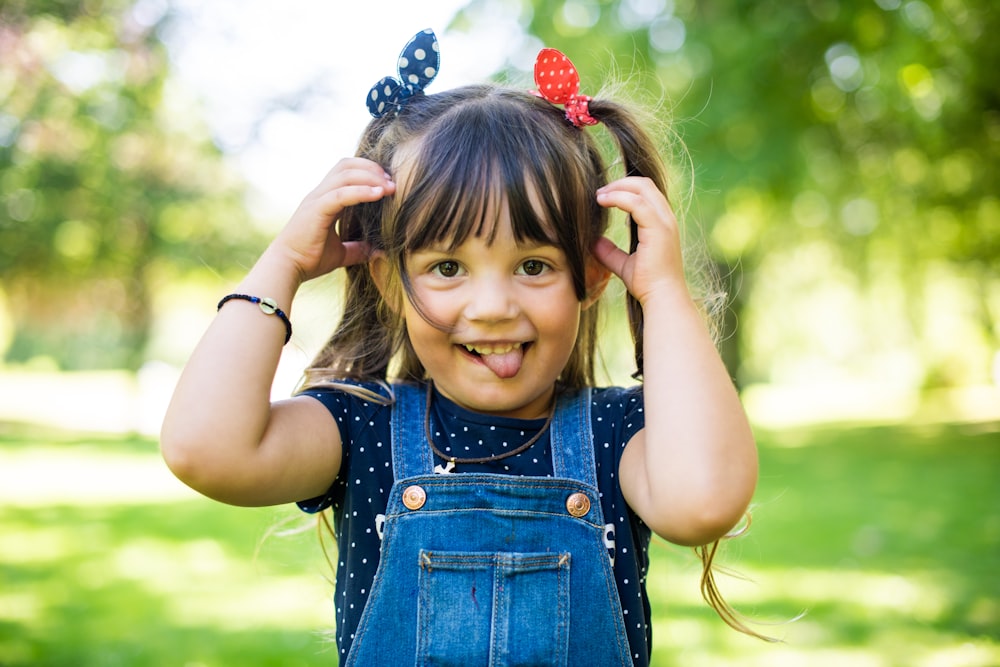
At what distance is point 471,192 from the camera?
1802 mm

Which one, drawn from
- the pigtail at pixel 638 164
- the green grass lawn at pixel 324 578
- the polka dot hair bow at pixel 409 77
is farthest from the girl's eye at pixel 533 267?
the green grass lawn at pixel 324 578

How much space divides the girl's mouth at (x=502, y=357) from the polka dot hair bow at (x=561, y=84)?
51cm

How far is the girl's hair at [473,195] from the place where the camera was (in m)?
1.82

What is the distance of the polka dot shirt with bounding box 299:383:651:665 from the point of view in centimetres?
Result: 185

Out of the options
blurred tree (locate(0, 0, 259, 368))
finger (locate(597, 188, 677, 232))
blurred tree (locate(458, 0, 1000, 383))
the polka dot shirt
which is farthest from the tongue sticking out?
blurred tree (locate(0, 0, 259, 368))

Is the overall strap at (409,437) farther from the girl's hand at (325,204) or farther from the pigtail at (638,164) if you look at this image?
the pigtail at (638,164)

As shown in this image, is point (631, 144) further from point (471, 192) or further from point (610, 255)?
point (471, 192)

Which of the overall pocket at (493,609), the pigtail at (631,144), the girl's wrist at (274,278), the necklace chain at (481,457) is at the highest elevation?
the pigtail at (631,144)

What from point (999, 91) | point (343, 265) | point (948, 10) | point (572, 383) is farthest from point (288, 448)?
point (999, 91)

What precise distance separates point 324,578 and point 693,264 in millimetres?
1247

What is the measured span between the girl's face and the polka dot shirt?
7cm

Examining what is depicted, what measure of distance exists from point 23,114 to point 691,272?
1149 cm

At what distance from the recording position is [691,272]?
2.42 meters

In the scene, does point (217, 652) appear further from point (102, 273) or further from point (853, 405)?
point (853, 405)
